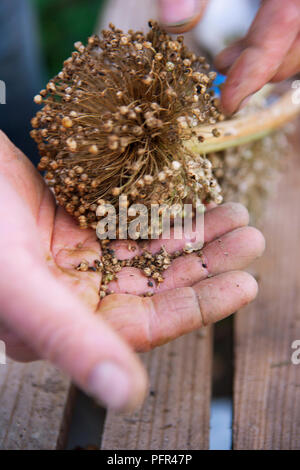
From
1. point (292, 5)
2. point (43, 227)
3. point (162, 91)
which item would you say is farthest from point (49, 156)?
point (292, 5)

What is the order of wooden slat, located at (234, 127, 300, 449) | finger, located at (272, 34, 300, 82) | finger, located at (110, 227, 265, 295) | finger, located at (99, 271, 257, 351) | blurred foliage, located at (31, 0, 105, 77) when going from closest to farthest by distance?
1. finger, located at (99, 271, 257, 351)
2. finger, located at (110, 227, 265, 295)
3. wooden slat, located at (234, 127, 300, 449)
4. finger, located at (272, 34, 300, 82)
5. blurred foliage, located at (31, 0, 105, 77)

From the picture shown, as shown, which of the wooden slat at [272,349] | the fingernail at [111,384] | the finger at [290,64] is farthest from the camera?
the finger at [290,64]

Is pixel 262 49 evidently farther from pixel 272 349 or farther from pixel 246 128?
pixel 272 349

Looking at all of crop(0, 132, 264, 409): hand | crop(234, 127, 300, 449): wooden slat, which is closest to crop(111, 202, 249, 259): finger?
crop(0, 132, 264, 409): hand

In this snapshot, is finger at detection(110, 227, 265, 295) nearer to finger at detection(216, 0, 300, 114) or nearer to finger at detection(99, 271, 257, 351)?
finger at detection(99, 271, 257, 351)

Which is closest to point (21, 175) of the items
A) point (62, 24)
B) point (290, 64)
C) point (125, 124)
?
point (125, 124)

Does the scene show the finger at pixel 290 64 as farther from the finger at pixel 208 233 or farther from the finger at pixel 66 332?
the finger at pixel 66 332

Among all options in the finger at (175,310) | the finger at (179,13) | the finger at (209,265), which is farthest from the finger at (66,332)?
the finger at (179,13)
